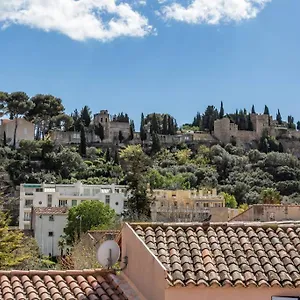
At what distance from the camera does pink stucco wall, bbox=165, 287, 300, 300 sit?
838cm

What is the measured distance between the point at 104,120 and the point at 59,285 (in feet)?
374

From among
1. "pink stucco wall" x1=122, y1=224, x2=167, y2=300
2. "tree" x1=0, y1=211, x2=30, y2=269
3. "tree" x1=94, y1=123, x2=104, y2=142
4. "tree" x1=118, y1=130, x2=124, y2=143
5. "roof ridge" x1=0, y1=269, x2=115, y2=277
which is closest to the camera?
"pink stucco wall" x1=122, y1=224, x2=167, y2=300

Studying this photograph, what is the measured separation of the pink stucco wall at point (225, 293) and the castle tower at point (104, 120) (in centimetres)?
11180

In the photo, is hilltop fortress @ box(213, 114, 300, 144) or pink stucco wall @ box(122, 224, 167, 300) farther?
hilltop fortress @ box(213, 114, 300, 144)

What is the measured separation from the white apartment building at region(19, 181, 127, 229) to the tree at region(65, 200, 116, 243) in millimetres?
12790

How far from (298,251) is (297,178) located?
9493cm

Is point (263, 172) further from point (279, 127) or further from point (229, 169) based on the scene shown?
point (279, 127)

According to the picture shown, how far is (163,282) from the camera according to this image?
841 cm

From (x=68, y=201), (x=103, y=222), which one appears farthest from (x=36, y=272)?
(x=68, y=201)

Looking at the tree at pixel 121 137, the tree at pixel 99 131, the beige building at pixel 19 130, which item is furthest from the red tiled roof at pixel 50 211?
the tree at pixel 121 137

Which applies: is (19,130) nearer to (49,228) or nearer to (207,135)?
(207,135)

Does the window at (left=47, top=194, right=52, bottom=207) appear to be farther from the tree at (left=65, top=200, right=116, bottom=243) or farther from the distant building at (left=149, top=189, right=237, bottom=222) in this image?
the tree at (left=65, top=200, right=116, bottom=243)

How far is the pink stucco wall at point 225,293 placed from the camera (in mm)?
8375

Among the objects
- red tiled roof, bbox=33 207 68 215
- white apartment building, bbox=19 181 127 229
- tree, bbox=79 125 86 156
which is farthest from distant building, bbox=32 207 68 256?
tree, bbox=79 125 86 156
